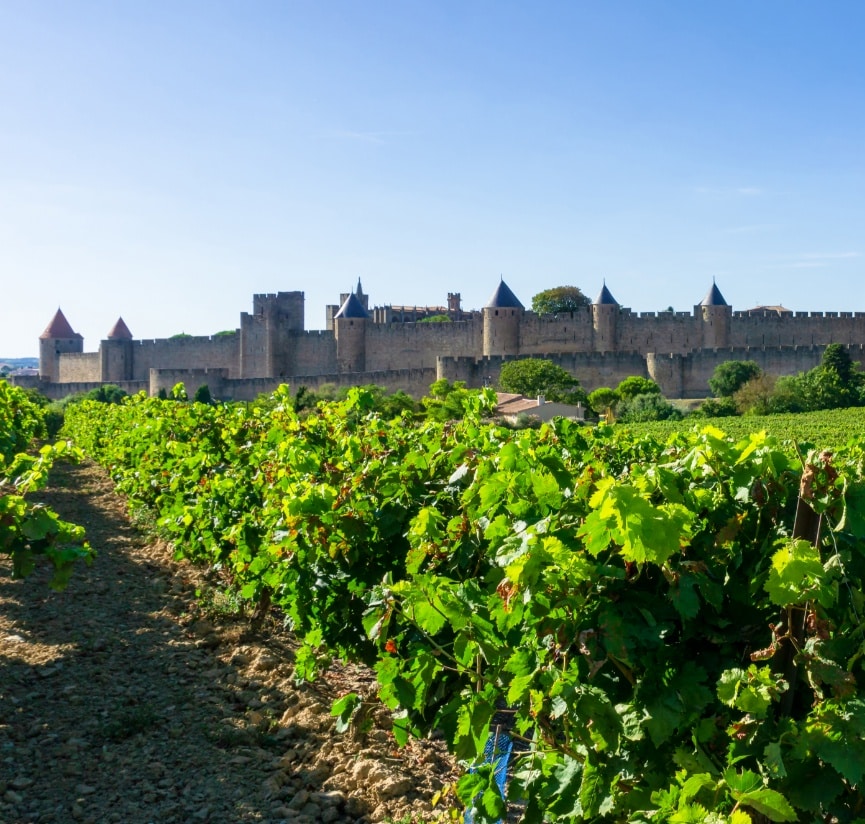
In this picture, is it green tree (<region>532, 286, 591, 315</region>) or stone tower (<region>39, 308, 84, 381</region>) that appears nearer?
stone tower (<region>39, 308, 84, 381</region>)

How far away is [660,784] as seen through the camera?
2.22m

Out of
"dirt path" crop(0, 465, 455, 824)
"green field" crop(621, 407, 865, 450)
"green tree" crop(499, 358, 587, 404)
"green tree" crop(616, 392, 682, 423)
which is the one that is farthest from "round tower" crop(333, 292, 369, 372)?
"dirt path" crop(0, 465, 455, 824)

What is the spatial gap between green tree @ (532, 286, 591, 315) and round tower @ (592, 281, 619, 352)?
1199 cm

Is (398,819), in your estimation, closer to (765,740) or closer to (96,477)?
(765,740)

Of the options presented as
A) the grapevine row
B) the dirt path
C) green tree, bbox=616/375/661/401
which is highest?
green tree, bbox=616/375/661/401

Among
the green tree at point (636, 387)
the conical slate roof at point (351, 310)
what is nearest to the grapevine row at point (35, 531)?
the green tree at point (636, 387)

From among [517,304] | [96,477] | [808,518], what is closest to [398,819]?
[808,518]

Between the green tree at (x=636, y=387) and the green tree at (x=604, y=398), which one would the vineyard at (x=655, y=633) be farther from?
the green tree at (x=636, y=387)

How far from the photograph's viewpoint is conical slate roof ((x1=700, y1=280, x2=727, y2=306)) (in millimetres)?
41406

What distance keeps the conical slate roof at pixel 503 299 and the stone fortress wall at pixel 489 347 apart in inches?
2.0

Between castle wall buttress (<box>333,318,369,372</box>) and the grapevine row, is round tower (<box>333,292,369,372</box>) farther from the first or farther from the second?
the grapevine row

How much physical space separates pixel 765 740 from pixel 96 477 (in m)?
13.8

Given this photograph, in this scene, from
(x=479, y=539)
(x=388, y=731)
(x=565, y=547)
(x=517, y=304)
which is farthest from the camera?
(x=517, y=304)

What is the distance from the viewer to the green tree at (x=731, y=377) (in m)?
34.9
